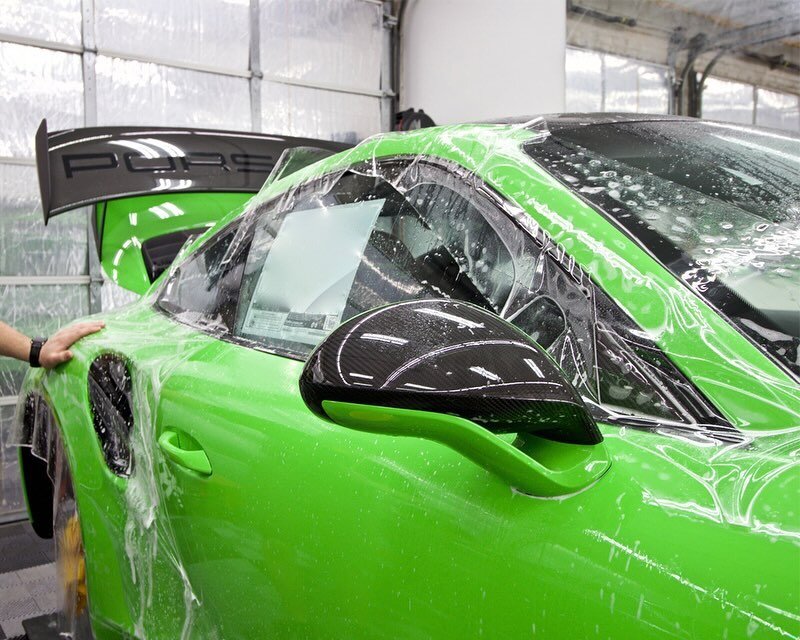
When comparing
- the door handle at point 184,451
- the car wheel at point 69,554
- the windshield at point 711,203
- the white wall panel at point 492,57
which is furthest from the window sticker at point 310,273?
the white wall panel at point 492,57

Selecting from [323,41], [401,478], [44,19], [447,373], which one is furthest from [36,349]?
[323,41]

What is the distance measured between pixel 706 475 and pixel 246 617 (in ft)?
1.95

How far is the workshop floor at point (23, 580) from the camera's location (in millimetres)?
2453

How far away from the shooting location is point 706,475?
640 millimetres

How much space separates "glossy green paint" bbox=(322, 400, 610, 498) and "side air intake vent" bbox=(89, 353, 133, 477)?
84 cm

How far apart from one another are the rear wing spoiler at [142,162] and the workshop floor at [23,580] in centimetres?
130

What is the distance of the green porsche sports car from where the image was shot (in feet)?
1.99

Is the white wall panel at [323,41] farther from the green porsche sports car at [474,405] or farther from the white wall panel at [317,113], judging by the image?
the green porsche sports car at [474,405]

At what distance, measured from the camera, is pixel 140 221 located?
6.70 feet

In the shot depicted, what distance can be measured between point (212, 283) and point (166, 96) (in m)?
3.64

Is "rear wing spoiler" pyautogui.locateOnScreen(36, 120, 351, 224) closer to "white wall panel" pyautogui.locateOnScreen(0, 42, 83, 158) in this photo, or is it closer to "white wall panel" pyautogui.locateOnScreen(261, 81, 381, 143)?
"white wall panel" pyautogui.locateOnScreen(0, 42, 83, 158)

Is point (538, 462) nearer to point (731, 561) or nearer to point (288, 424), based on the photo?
point (731, 561)

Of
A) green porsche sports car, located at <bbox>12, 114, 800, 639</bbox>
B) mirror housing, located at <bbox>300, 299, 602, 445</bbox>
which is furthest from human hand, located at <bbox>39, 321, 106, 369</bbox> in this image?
mirror housing, located at <bbox>300, 299, 602, 445</bbox>

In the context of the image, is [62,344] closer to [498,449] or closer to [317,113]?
[498,449]
